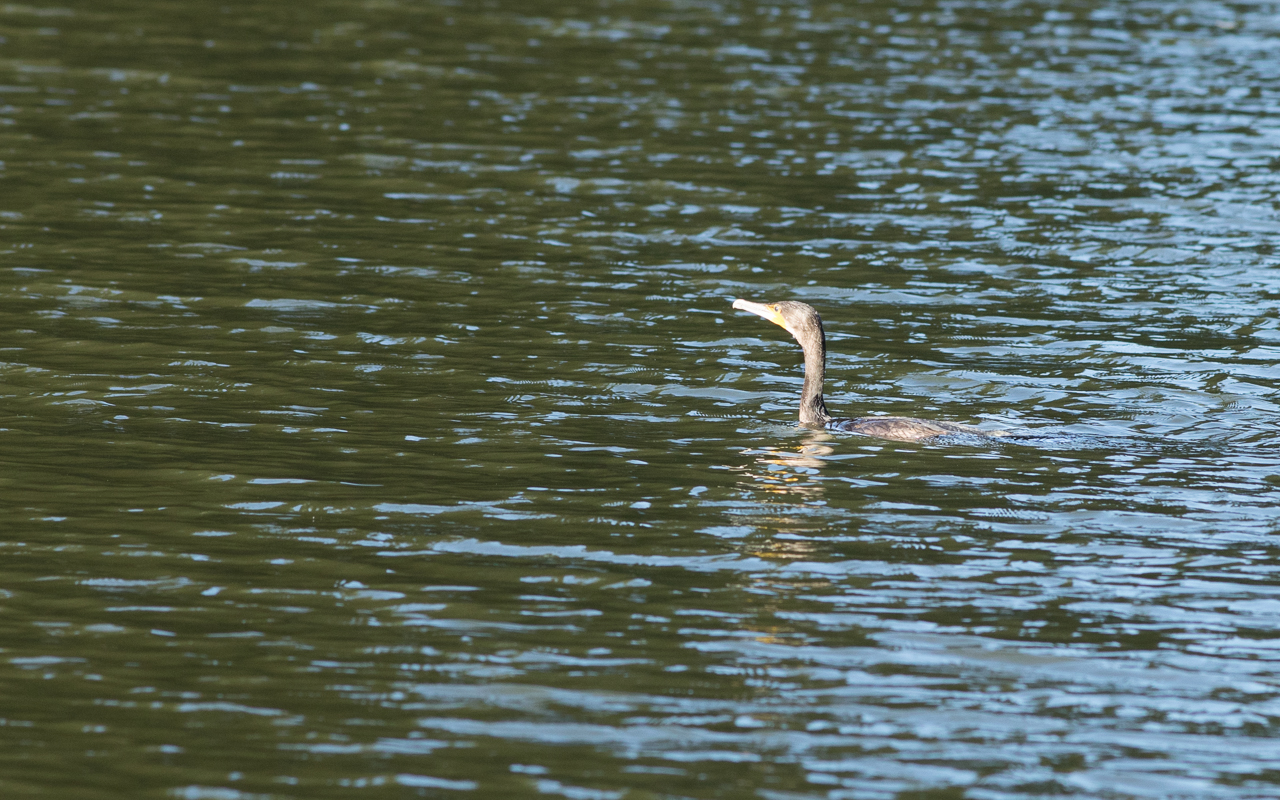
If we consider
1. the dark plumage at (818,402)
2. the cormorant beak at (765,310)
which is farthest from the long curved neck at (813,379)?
the cormorant beak at (765,310)

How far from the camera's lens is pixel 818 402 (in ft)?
42.1

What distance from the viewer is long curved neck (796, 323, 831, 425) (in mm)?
12789

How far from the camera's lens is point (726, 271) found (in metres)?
17.6

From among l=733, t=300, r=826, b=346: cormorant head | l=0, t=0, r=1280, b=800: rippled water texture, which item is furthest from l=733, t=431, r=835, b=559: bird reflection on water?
l=733, t=300, r=826, b=346: cormorant head

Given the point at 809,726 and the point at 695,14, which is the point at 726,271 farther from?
the point at 695,14

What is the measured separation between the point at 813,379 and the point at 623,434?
5.25ft

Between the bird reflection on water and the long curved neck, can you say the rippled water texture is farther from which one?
the long curved neck

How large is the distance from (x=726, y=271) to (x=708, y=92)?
30.5 feet

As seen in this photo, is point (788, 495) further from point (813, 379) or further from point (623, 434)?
point (813, 379)

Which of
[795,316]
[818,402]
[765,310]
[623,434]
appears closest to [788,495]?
[623,434]

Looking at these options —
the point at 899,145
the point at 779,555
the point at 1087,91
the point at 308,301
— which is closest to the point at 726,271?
the point at 308,301

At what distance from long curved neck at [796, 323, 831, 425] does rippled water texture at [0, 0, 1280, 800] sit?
326 millimetres

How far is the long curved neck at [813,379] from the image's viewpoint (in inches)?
504

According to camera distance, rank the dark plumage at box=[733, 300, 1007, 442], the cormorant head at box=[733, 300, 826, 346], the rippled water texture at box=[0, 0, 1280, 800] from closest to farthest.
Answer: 1. the rippled water texture at box=[0, 0, 1280, 800]
2. the dark plumage at box=[733, 300, 1007, 442]
3. the cormorant head at box=[733, 300, 826, 346]
